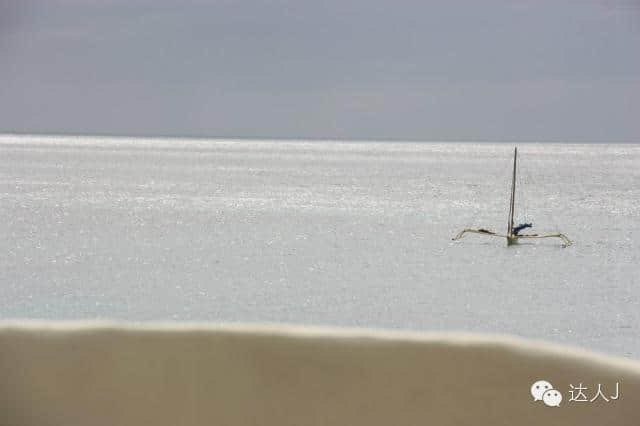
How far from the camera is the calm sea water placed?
13.2 metres

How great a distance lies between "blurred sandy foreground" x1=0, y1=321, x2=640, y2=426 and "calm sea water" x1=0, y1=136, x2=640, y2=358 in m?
9.83

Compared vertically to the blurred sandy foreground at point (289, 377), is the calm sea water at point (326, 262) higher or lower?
lower

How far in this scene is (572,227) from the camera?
922 inches

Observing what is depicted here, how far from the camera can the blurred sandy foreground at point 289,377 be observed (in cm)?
214

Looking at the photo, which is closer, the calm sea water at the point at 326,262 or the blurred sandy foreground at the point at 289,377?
the blurred sandy foreground at the point at 289,377

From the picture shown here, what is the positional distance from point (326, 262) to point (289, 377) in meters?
14.7

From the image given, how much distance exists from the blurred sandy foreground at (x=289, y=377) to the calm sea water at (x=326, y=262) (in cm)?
983

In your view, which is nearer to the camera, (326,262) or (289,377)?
(289,377)

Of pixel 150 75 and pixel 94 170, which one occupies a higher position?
pixel 150 75

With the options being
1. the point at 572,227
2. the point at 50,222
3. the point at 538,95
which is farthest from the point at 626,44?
the point at 50,222

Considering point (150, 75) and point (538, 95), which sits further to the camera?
point (150, 75)

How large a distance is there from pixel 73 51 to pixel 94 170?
666cm

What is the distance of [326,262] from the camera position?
16953 mm

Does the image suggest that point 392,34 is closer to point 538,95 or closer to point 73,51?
point 538,95
